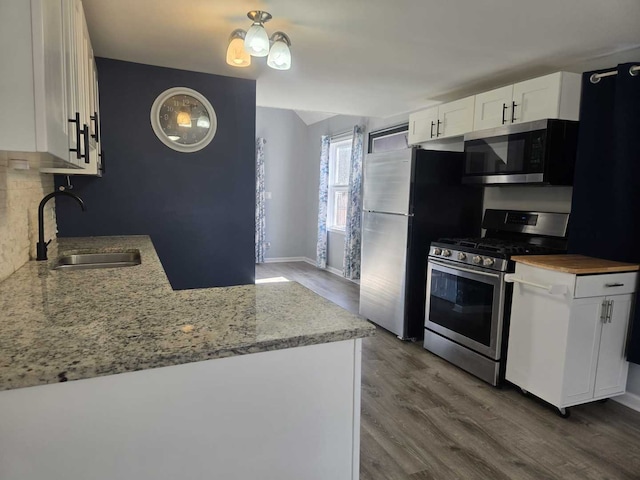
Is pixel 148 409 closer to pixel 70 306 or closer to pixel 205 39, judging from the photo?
pixel 70 306

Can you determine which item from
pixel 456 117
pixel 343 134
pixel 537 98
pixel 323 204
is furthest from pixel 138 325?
pixel 323 204

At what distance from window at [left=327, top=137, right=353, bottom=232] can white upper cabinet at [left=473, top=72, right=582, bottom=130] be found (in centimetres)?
334

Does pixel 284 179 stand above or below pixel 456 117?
below

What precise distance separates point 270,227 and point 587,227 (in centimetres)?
528

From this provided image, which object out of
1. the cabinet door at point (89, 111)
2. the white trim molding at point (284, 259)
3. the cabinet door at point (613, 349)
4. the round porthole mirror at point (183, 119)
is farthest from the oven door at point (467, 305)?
the white trim molding at point (284, 259)

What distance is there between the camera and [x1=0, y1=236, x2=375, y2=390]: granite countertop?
848mm

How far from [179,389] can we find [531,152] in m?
2.70

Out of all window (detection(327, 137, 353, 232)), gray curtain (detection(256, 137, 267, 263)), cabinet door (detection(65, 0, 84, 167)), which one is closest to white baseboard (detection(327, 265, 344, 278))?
window (detection(327, 137, 353, 232))

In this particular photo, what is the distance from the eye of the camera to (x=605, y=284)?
238 cm

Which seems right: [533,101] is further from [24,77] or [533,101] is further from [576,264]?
[24,77]

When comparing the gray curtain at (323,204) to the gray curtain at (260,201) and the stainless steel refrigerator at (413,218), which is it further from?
the stainless steel refrigerator at (413,218)

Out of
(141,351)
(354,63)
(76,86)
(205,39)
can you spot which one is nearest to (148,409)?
(141,351)

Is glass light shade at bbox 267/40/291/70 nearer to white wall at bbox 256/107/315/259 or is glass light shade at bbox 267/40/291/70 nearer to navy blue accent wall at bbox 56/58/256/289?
navy blue accent wall at bbox 56/58/256/289

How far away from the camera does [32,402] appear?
800 millimetres
